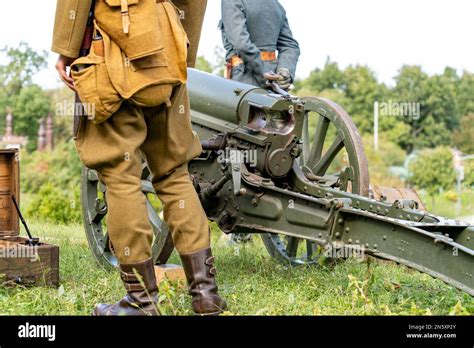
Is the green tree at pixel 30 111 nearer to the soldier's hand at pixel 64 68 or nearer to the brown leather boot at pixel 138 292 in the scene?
the soldier's hand at pixel 64 68

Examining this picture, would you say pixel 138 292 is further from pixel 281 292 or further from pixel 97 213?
pixel 97 213

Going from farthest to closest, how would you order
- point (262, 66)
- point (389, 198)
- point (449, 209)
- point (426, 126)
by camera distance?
point (426, 126) → point (449, 209) → point (389, 198) → point (262, 66)

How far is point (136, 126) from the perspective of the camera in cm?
374

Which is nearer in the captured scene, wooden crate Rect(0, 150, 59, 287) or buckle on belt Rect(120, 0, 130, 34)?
buckle on belt Rect(120, 0, 130, 34)

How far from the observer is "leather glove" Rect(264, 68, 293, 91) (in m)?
5.22

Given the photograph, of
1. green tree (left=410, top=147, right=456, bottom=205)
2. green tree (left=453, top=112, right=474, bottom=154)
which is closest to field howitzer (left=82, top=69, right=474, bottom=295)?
green tree (left=410, top=147, right=456, bottom=205)

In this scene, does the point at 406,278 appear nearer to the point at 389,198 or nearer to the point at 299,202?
the point at 299,202

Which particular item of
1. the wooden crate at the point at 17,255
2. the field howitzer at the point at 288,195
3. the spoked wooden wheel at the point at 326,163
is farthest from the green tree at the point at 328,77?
the wooden crate at the point at 17,255

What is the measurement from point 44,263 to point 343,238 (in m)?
1.61

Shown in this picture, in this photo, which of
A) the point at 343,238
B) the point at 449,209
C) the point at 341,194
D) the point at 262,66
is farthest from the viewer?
the point at 449,209

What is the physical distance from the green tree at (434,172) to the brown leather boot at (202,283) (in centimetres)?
1273

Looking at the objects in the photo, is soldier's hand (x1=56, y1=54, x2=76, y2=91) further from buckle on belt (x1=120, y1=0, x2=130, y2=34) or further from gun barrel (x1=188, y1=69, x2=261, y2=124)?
gun barrel (x1=188, y1=69, x2=261, y2=124)

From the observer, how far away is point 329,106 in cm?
561

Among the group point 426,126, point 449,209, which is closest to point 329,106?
point 449,209
